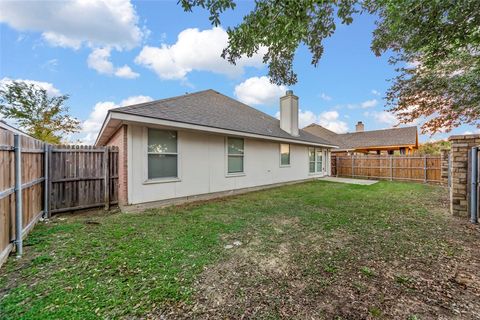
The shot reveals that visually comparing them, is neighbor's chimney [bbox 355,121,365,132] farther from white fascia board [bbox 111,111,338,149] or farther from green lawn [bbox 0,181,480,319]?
green lawn [bbox 0,181,480,319]

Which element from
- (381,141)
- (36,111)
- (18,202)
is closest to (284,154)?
(18,202)

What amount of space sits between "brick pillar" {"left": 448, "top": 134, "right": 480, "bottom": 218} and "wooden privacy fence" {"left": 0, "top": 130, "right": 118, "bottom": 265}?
927cm

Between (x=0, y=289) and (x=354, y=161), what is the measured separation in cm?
1791

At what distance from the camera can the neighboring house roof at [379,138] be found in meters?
18.5

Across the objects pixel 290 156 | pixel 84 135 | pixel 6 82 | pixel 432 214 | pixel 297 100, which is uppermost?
pixel 6 82

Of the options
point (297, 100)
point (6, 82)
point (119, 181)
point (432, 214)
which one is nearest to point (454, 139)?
point (432, 214)

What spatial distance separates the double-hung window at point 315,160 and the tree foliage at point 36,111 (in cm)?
1975

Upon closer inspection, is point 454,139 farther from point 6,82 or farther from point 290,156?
point 6,82

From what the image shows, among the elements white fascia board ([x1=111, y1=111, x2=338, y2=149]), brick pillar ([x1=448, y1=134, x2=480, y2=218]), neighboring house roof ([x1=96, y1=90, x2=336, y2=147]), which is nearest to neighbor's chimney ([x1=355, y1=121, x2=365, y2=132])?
neighboring house roof ([x1=96, y1=90, x2=336, y2=147])

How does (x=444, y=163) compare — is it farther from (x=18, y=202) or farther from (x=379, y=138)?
(x=18, y=202)

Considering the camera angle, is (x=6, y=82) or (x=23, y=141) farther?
(x=6, y=82)

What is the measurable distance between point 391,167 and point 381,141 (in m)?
7.40

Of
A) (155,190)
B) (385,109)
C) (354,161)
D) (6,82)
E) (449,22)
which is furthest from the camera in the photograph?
(354,161)

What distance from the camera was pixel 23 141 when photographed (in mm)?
3770
